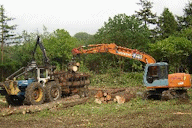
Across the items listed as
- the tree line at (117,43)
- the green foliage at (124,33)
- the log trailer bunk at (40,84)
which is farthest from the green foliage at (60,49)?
the log trailer bunk at (40,84)

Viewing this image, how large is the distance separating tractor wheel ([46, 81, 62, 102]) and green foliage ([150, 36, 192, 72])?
15971mm

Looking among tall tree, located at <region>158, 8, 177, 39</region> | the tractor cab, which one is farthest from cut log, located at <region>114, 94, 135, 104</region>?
tall tree, located at <region>158, 8, 177, 39</region>

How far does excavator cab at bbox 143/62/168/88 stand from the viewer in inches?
530

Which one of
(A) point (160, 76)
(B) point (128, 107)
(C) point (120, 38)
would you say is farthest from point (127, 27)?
(B) point (128, 107)

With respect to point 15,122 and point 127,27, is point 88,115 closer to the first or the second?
point 15,122

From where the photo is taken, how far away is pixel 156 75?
44.9 feet

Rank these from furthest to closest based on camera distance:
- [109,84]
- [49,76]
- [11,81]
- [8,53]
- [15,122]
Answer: [8,53], [109,84], [49,76], [11,81], [15,122]

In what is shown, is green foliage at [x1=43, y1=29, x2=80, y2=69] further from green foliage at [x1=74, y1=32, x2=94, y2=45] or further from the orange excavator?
the orange excavator

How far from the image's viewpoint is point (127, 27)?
29.1 metres

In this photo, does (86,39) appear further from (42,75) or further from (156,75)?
(156,75)

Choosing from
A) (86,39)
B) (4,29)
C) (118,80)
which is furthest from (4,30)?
(86,39)

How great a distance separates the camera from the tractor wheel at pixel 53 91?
44.5 ft

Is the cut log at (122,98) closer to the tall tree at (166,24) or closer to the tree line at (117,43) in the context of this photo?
the tree line at (117,43)

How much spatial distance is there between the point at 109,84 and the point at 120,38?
7.55 meters
